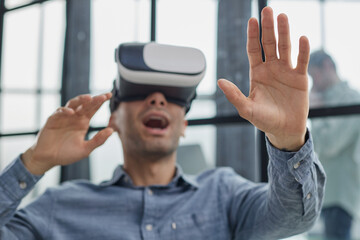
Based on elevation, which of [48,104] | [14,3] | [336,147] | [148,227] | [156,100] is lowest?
[148,227]

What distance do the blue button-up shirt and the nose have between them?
0.24 meters

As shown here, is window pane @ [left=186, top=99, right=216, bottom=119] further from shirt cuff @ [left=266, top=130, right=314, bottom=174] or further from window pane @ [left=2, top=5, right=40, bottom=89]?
window pane @ [left=2, top=5, right=40, bottom=89]

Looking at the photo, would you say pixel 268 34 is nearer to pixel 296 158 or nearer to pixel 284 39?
pixel 284 39

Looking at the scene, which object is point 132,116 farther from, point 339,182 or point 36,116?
point 36,116

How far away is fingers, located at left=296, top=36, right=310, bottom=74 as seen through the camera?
922 mm

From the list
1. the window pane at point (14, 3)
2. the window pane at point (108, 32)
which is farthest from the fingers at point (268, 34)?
the window pane at point (14, 3)

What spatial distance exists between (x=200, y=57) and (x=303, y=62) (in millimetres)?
421

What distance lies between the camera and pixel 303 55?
0.94 m

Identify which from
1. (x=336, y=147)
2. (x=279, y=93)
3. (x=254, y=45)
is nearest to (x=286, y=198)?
(x=279, y=93)

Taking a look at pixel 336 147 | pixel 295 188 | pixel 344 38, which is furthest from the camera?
pixel 336 147

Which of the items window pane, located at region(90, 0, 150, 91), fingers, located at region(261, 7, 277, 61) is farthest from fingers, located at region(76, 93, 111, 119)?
window pane, located at region(90, 0, 150, 91)

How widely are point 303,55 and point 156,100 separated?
54 centimetres

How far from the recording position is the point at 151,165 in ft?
4.59

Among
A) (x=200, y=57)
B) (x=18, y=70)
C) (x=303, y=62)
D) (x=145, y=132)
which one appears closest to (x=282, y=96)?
(x=303, y=62)
